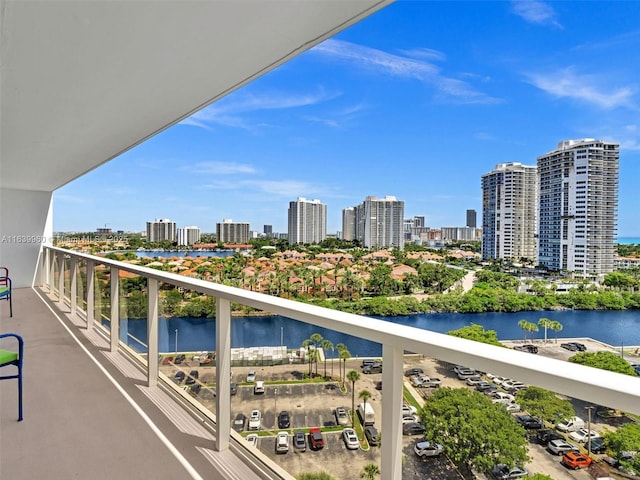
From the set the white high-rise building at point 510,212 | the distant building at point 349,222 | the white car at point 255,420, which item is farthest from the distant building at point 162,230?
the white car at point 255,420

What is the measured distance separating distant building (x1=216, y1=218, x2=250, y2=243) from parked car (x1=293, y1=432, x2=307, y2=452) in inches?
324

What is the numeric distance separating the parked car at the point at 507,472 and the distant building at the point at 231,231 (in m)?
8.89

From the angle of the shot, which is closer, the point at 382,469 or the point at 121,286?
the point at 382,469

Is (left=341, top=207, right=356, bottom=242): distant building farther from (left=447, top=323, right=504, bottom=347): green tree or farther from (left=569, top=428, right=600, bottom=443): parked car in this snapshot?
(left=569, top=428, right=600, bottom=443): parked car

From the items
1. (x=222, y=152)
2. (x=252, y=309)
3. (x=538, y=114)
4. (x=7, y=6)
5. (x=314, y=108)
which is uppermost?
(x=314, y=108)

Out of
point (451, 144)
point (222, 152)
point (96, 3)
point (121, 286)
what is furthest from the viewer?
point (222, 152)

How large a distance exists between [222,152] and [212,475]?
70.4 feet

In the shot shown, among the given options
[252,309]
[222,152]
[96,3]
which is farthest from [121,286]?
[222,152]

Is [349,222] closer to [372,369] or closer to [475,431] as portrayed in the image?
[372,369]

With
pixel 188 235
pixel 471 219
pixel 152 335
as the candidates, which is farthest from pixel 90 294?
pixel 471 219

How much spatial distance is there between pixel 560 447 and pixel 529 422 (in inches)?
2.9

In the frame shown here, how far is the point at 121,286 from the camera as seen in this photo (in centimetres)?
330

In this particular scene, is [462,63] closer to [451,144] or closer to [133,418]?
[451,144]

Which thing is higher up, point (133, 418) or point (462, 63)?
point (462, 63)
